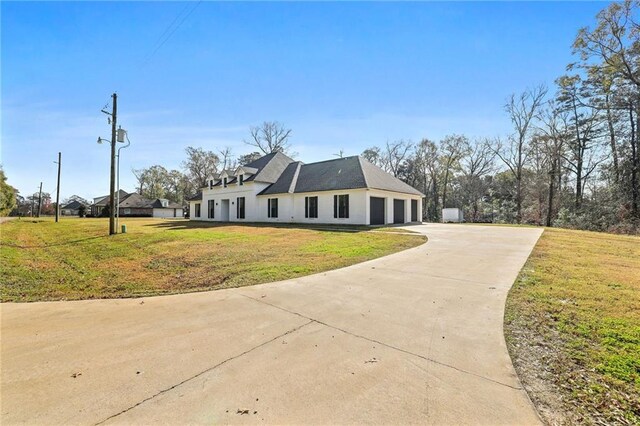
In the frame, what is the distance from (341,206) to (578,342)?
58.5 feet

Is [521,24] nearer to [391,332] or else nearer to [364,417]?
[391,332]

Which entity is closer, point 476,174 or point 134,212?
point 476,174

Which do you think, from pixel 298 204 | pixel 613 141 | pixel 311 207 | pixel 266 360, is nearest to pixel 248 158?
pixel 298 204

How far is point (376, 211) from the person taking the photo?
2031 centimetres

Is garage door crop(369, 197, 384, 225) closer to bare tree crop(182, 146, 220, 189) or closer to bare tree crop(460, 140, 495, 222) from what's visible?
bare tree crop(460, 140, 495, 222)

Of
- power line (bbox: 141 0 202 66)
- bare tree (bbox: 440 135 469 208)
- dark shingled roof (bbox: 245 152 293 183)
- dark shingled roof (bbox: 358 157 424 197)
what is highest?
bare tree (bbox: 440 135 469 208)

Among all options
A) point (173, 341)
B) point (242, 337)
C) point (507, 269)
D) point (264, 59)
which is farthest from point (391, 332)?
point (264, 59)

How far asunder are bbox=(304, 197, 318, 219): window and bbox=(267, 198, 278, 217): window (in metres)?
3.08

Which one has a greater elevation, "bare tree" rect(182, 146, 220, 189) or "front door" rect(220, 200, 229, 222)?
"bare tree" rect(182, 146, 220, 189)

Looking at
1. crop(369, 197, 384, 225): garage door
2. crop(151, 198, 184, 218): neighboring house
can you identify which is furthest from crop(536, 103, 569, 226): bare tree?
crop(151, 198, 184, 218): neighboring house

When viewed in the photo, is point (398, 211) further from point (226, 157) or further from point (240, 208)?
point (226, 157)

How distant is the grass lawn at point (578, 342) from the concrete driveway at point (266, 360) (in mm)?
205

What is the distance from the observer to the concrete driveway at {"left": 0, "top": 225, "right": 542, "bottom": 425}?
2090 mm

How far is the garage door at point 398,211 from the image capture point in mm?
21875
